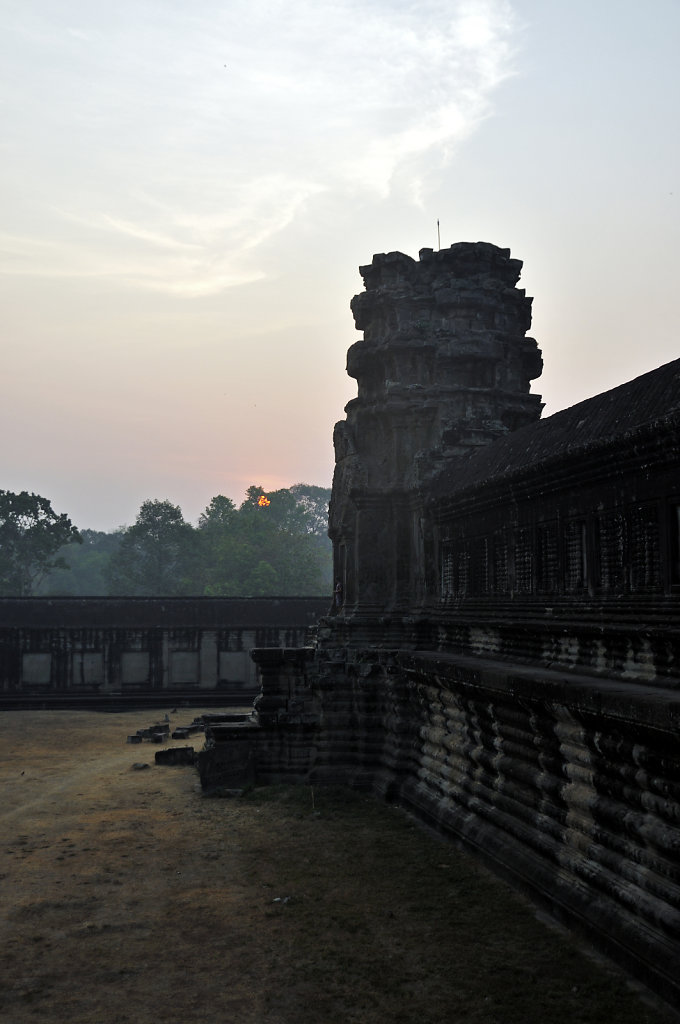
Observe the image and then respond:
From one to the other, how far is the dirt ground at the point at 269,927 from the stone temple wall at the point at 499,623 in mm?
575

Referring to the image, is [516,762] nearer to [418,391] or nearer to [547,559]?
[547,559]

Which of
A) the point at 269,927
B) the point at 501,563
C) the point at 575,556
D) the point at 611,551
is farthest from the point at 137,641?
the point at 611,551

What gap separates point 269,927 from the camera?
851 cm

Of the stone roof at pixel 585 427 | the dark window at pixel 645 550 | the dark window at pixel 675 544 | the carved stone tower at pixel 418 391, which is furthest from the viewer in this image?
the carved stone tower at pixel 418 391

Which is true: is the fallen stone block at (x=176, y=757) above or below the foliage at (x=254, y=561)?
below

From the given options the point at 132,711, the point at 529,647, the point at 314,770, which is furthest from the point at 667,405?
the point at 132,711

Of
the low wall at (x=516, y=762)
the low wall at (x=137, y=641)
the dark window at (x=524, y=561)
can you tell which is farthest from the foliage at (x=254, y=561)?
the dark window at (x=524, y=561)

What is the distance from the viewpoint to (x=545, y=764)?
9.12 m

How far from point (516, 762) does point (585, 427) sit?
153 inches

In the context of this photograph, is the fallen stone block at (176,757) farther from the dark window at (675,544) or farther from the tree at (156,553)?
the tree at (156,553)

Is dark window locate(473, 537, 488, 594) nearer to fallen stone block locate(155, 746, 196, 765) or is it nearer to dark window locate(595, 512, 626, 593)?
dark window locate(595, 512, 626, 593)

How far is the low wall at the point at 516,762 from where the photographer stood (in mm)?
6887

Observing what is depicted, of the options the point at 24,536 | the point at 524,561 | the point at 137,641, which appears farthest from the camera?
the point at 24,536

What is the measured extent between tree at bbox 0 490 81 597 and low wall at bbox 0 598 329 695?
25.4 metres
